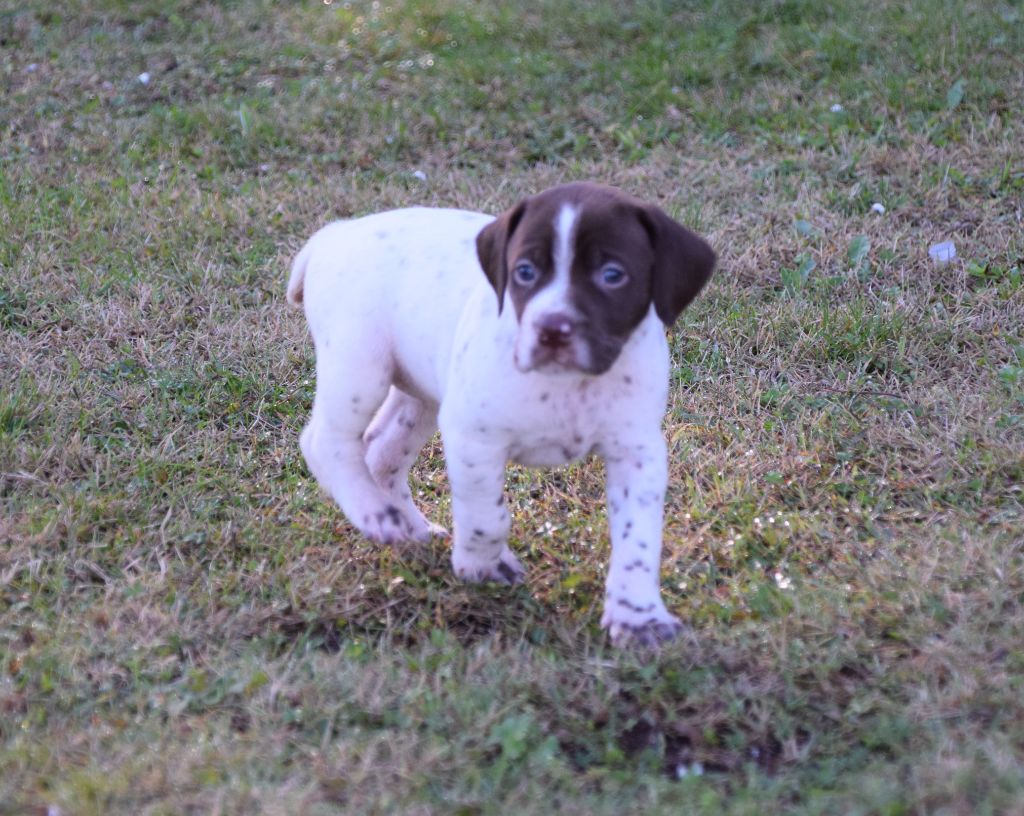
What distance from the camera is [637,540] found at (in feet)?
11.7

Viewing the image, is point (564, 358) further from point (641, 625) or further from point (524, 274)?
point (641, 625)

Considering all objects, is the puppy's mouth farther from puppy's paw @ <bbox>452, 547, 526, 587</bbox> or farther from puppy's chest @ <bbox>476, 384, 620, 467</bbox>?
puppy's paw @ <bbox>452, 547, 526, 587</bbox>

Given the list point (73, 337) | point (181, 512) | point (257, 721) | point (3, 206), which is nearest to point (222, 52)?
point (3, 206)

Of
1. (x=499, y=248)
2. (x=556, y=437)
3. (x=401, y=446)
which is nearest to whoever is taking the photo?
(x=499, y=248)

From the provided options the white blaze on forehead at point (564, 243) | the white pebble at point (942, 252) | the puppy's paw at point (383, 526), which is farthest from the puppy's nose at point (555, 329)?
the white pebble at point (942, 252)

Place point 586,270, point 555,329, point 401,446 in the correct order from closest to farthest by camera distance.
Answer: point 555,329, point 586,270, point 401,446

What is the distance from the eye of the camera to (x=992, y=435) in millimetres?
4605

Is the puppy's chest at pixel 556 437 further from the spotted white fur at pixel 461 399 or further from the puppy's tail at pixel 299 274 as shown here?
the puppy's tail at pixel 299 274

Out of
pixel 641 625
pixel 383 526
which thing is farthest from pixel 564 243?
pixel 383 526

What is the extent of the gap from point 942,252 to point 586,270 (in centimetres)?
325

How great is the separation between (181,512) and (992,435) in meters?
2.87

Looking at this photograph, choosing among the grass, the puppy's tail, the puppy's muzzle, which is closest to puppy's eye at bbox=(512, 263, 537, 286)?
the puppy's muzzle

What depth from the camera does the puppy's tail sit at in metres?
4.38

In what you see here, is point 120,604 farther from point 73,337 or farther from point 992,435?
point 992,435
